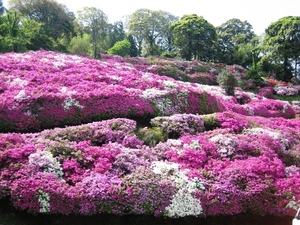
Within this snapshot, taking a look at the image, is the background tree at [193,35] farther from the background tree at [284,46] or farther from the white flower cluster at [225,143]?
the white flower cluster at [225,143]

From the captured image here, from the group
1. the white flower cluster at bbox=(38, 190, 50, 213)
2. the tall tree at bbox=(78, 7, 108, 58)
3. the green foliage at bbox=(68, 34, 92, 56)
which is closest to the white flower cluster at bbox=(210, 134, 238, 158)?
the white flower cluster at bbox=(38, 190, 50, 213)

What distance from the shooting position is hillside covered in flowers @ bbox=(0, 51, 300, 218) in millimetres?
6719

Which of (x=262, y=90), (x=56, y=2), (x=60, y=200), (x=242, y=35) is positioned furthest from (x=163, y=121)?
(x=242, y=35)

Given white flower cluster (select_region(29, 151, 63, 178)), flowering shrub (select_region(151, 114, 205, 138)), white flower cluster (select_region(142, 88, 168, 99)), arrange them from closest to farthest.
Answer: white flower cluster (select_region(29, 151, 63, 178)) → flowering shrub (select_region(151, 114, 205, 138)) → white flower cluster (select_region(142, 88, 168, 99))

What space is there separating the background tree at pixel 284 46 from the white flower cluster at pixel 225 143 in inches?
1212

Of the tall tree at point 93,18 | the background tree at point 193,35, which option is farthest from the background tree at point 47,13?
the background tree at point 193,35

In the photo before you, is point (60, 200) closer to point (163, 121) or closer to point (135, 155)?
point (135, 155)

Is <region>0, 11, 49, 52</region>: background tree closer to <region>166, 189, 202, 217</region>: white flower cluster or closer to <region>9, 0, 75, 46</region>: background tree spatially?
<region>9, 0, 75, 46</region>: background tree

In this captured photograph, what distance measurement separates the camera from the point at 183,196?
6.97 meters

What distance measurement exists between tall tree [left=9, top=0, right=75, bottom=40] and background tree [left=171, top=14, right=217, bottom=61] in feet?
51.5

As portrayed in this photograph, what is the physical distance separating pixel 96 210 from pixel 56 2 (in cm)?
4774

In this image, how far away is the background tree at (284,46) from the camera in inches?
1448

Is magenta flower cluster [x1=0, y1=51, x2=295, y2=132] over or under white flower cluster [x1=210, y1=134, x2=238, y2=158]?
over

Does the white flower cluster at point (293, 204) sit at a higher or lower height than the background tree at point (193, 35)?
lower
